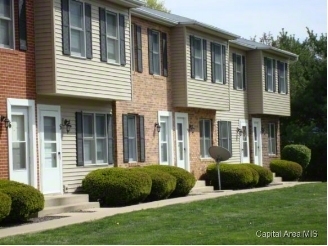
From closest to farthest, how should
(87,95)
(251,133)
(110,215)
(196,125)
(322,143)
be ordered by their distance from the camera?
1. (110,215)
2. (87,95)
3. (196,125)
4. (251,133)
5. (322,143)

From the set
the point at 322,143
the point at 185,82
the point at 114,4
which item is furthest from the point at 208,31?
the point at 322,143

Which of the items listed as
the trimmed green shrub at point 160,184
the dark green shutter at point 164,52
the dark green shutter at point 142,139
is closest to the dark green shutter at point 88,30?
the trimmed green shrub at point 160,184

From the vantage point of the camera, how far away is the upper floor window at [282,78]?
40875 mm

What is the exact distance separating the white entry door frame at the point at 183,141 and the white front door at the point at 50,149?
8626 mm

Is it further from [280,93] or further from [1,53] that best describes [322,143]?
[1,53]

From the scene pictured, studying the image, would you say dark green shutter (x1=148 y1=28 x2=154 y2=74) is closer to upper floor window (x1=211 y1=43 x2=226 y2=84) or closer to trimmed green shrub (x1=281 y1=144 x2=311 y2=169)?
upper floor window (x1=211 y1=43 x2=226 y2=84)

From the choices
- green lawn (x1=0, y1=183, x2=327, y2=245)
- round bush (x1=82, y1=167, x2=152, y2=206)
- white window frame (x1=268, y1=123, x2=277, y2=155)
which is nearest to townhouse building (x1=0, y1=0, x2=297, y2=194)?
white window frame (x1=268, y1=123, x2=277, y2=155)

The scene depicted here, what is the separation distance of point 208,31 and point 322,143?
1804cm

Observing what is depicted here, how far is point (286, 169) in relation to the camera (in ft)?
128

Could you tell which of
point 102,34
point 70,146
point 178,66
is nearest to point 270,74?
point 178,66

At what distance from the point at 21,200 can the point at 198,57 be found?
46.5 ft

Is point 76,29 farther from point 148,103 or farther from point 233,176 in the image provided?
point 233,176

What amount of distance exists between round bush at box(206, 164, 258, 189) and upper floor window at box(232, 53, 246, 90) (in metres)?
5.53

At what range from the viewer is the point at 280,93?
1604 inches
